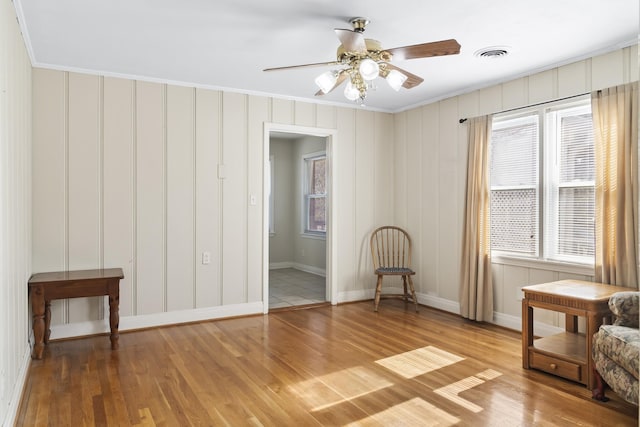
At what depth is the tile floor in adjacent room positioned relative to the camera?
545 centimetres

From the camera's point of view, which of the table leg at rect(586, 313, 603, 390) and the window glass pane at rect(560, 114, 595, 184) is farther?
the window glass pane at rect(560, 114, 595, 184)

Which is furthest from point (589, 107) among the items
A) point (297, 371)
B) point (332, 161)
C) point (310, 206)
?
point (310, 206)

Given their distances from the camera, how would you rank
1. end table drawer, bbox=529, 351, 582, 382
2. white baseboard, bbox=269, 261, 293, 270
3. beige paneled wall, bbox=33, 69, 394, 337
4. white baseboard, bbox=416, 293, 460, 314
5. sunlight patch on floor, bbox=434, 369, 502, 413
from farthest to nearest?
white baseboard, bbox=269, 261, 293, 270 → white baseboard, bbox=416, 293, 460, 314 → beige paneled wall, bbox=33, 69, 394, 337 → end table drawer, bbox=529, 351, 582, 382 → sunlight patch on floor, bbox=434, 369, 502, 413

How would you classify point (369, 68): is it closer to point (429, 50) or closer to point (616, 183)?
point (429, 50)

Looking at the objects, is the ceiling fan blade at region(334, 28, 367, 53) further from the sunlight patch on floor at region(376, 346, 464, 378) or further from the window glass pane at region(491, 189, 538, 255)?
the window glass pane at region(491, 189, 538, 255)

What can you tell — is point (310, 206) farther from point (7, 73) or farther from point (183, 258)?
point (7, 73)

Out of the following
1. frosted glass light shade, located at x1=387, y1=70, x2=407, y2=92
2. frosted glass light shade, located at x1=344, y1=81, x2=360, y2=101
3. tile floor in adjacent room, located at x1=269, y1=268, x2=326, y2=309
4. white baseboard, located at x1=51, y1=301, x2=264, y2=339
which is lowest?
tile floor in adjacent room, located at x1=269, y1=268, x2=326, y2=309

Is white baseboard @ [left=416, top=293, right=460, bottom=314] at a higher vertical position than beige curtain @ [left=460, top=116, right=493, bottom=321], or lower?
lower

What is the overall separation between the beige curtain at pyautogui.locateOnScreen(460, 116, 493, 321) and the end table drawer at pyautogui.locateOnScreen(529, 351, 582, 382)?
123 centimetres

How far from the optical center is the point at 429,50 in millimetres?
2594

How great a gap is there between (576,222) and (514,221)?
59 centimetres

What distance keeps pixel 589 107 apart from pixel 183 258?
12.9 feet

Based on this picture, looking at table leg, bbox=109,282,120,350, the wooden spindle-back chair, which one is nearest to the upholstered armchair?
the wooden spindle-back chair

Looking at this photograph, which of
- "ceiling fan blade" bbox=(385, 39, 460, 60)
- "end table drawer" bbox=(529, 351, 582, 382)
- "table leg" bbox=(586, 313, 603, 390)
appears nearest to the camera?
"ceiling fan blade" bbox=(385, 39, 460, 60)
